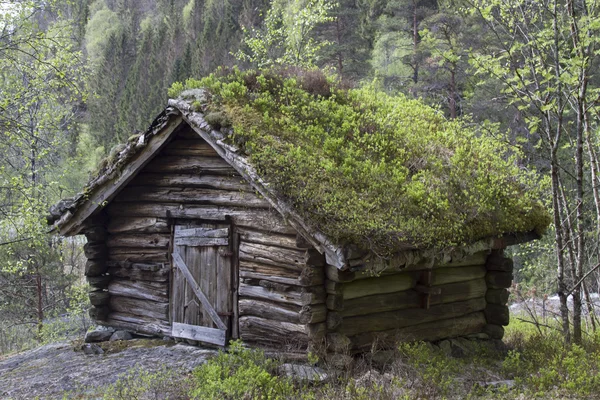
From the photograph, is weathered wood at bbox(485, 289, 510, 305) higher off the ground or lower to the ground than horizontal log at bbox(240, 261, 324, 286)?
lower

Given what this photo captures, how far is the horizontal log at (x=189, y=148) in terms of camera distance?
8.84 metres

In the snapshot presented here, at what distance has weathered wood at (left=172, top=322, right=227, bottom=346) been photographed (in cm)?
866

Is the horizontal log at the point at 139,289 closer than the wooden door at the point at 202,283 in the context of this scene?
No

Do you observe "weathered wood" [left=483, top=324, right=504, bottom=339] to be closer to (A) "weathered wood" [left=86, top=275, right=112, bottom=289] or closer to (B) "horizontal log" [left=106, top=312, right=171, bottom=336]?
(B) "horizontal log" [left=106, top=312, right=171, bottom=336]

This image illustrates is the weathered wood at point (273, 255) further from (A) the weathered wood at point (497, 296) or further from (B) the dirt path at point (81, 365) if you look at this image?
(A) the weathered wood at point (497, 296)

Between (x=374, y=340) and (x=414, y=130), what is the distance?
11.9 feet

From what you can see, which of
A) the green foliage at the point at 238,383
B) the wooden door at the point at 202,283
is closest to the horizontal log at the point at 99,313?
the wooden door at the point at 202,283

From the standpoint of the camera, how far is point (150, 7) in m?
69.6

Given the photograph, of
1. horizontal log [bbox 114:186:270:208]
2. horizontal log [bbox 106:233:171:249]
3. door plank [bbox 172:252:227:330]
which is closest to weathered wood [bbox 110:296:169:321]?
door plank [bbox 172:252:227:330]

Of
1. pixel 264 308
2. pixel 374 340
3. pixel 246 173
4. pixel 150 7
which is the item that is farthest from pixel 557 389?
pixel 150 7

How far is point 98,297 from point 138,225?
62.3 inches

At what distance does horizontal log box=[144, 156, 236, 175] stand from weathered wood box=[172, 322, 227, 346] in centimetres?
232

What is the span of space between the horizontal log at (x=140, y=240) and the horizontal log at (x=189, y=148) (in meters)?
1.39

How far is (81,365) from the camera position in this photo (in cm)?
857
